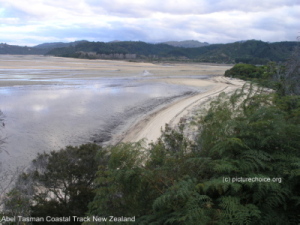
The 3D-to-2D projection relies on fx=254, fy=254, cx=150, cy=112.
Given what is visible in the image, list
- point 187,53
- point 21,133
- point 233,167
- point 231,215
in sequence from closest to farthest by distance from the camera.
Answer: point 231,215 < point 233,167 < point 21,133 < point 187,53

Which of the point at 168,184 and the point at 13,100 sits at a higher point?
the point at 168,184

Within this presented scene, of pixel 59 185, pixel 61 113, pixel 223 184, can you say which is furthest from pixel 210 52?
pixel 223 184

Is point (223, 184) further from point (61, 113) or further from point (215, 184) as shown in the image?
point (61, 113)

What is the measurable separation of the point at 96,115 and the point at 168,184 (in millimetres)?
15426

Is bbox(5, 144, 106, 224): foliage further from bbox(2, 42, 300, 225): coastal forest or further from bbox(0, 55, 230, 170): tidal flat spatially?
bbox(0, 55, 230, 170): tidal flat

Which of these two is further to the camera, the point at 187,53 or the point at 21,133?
the point at 187,53

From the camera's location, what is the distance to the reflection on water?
12.8 metres

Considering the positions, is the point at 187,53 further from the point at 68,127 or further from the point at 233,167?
the point at 233,167

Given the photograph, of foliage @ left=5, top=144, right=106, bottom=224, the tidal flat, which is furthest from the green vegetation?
foliage @ left=5, top=144, right=106, bottom=224

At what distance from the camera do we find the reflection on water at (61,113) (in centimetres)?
1277

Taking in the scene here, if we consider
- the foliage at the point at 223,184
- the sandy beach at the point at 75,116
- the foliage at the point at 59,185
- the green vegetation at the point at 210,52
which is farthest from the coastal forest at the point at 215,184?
the green vegetation at the point at 210,52

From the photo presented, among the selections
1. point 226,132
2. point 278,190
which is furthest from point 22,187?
point 278,190

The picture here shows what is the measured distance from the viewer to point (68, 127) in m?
15.3

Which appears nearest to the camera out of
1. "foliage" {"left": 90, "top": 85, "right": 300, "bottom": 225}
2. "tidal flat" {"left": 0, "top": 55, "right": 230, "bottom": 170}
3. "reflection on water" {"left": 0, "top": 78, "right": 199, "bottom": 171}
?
"foliage" {"left": 90, "top": 85, "right": 300, "bottom": 225}
